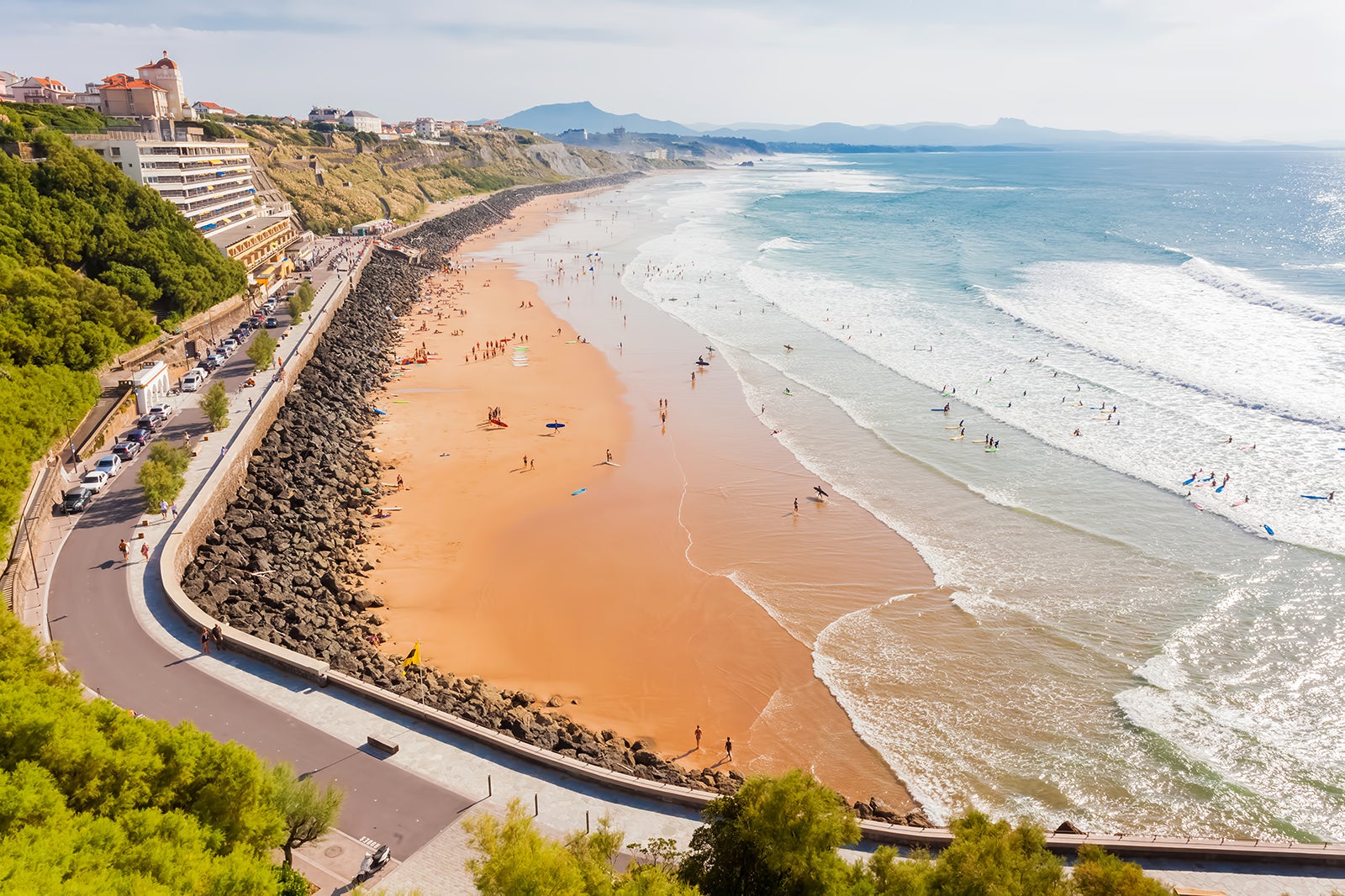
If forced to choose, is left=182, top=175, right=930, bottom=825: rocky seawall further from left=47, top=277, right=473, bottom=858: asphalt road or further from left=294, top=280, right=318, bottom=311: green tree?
left=294, top=280, right=318, bottom=311: green tree

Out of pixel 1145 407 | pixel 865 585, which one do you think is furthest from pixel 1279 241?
pixel 865 585

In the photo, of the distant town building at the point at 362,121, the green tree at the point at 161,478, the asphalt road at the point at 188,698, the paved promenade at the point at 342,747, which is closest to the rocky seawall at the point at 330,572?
the paved promenade at the point at 342,747

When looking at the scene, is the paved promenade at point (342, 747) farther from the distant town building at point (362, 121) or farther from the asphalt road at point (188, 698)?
the distant town building at point (362, 121)

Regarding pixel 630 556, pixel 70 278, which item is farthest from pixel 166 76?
pixel 630 556

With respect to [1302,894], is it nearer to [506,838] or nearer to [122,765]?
[506,838]

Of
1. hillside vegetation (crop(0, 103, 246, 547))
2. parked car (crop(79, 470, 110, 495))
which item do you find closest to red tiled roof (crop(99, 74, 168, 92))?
hillside vegetation (crop(0, 103, 246, 547))

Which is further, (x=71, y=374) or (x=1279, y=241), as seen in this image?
(x=1279, y=241)
